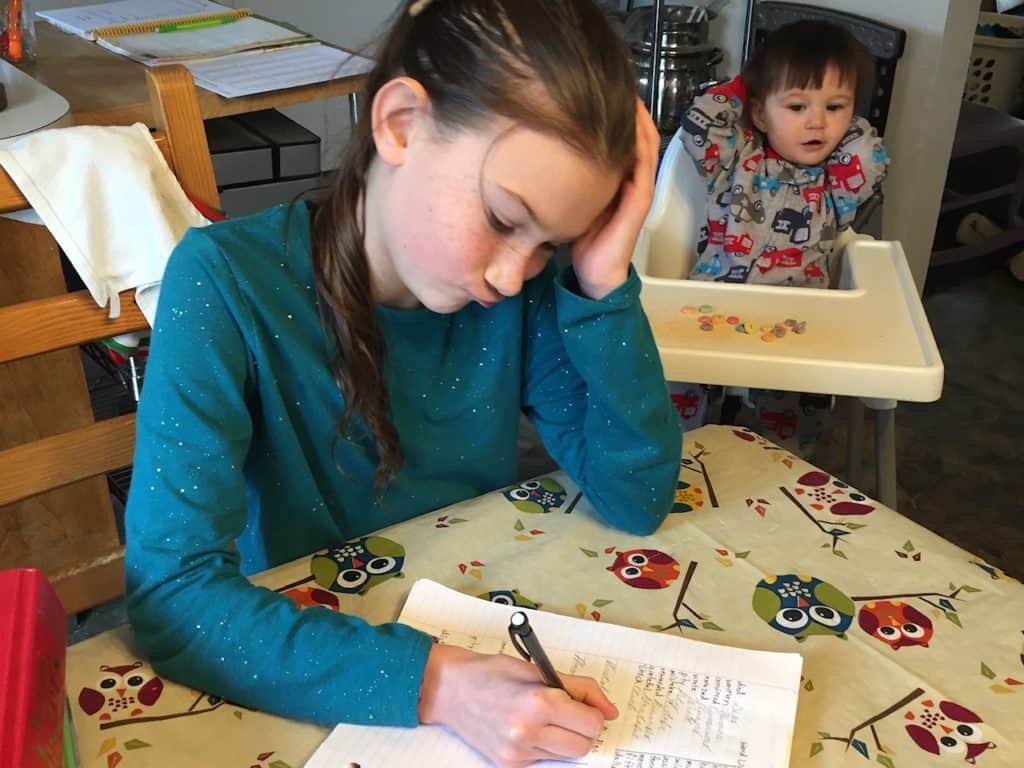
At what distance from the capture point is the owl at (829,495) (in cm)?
89

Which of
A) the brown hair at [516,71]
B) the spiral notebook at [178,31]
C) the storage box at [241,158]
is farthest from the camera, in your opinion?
the storage box at [241,158]

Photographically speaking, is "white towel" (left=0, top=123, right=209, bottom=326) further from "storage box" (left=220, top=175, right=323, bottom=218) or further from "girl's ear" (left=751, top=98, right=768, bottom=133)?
"girl's ear" (left=751, top=98, right=768, bottom=133)

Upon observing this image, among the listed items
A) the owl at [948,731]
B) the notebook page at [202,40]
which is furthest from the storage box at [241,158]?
the owl at [948,731]

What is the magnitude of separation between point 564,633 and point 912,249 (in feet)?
6.83

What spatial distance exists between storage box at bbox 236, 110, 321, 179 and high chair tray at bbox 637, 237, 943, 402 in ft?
2.60

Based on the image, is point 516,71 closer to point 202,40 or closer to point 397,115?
point 397,115

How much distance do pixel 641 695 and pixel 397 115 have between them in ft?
1.51

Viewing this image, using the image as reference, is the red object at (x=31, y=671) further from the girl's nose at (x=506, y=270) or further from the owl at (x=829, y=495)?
the owl at (x=829, y=495)

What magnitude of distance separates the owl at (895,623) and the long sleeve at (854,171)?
98 cm

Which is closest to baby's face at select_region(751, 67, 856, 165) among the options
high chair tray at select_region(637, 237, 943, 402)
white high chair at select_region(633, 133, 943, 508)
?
white high chair at select_region(633, 133, 943, 508)

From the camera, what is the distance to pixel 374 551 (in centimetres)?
83

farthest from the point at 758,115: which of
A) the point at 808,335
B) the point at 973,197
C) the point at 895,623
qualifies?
the point at 973,197

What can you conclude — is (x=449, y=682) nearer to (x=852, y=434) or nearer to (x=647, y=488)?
(x=647, y=488)

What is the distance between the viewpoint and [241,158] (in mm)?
1803
